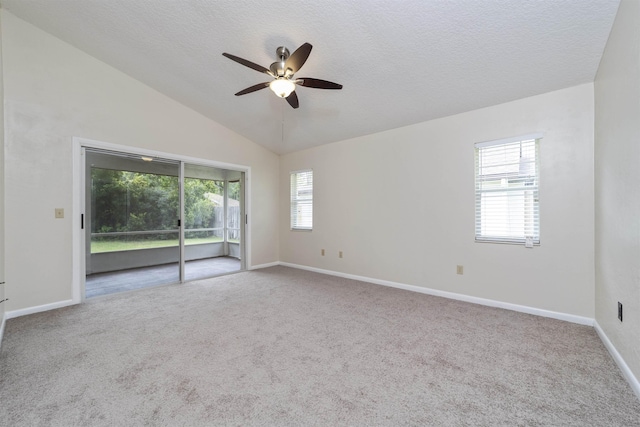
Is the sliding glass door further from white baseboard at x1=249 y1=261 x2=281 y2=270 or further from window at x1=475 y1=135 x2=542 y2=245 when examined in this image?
window at x1=475 y1=135 x2=542 y2=245

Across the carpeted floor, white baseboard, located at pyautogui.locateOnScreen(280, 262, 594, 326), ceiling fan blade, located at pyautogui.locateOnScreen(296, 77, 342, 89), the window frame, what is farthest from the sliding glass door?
ceiling fan blade, located at pyautogui.locateOnScreen(296, 77, 342, 89)

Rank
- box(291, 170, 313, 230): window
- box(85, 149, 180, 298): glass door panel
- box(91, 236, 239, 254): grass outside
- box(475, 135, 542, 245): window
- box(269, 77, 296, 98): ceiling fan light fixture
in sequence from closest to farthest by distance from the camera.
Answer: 1. box(269, 77, 296, 98): ceiling fan light fixture
2. box(475, 135, 542, 245): window
3. box(85, 149, 180, 298): glass door panel
4. box(91, 236, 239, 254): grass outside
5. box(291, 170, 313, 230): window

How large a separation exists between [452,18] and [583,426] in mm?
2923

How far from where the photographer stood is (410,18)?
2299 mm

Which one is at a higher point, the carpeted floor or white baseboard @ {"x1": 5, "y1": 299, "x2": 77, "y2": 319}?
white baseboard @ {"x1": 5, "y1": 299, "x2": 77, "y2": 319}

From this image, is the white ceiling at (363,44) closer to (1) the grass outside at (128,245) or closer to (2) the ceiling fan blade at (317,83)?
(2) the ceiling fan blade at (317,83)

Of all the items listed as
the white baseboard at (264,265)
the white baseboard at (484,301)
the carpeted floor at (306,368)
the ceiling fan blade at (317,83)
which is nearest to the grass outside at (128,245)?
the carpeted floor at (306,368)

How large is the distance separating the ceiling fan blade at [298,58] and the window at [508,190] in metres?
2.48

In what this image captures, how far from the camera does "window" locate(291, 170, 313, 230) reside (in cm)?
553

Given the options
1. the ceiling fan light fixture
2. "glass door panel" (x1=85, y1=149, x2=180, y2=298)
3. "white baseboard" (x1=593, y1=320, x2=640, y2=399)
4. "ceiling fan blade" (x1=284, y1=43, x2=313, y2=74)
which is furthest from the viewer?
"glass door panel" (x1=85, y1=149, x2=180, y2=298)

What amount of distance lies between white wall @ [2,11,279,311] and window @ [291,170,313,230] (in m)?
2.70

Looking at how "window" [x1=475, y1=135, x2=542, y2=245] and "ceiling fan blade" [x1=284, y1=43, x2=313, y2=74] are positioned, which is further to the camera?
"window" [x1=475, y1=135, x2=542, y2=245]

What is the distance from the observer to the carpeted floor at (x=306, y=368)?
5.12ft

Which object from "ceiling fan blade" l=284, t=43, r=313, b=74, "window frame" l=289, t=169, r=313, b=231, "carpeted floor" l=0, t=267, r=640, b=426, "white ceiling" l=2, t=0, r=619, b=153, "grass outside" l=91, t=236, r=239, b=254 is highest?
"white ceiling" l=2, t=0, r=619, b=153
